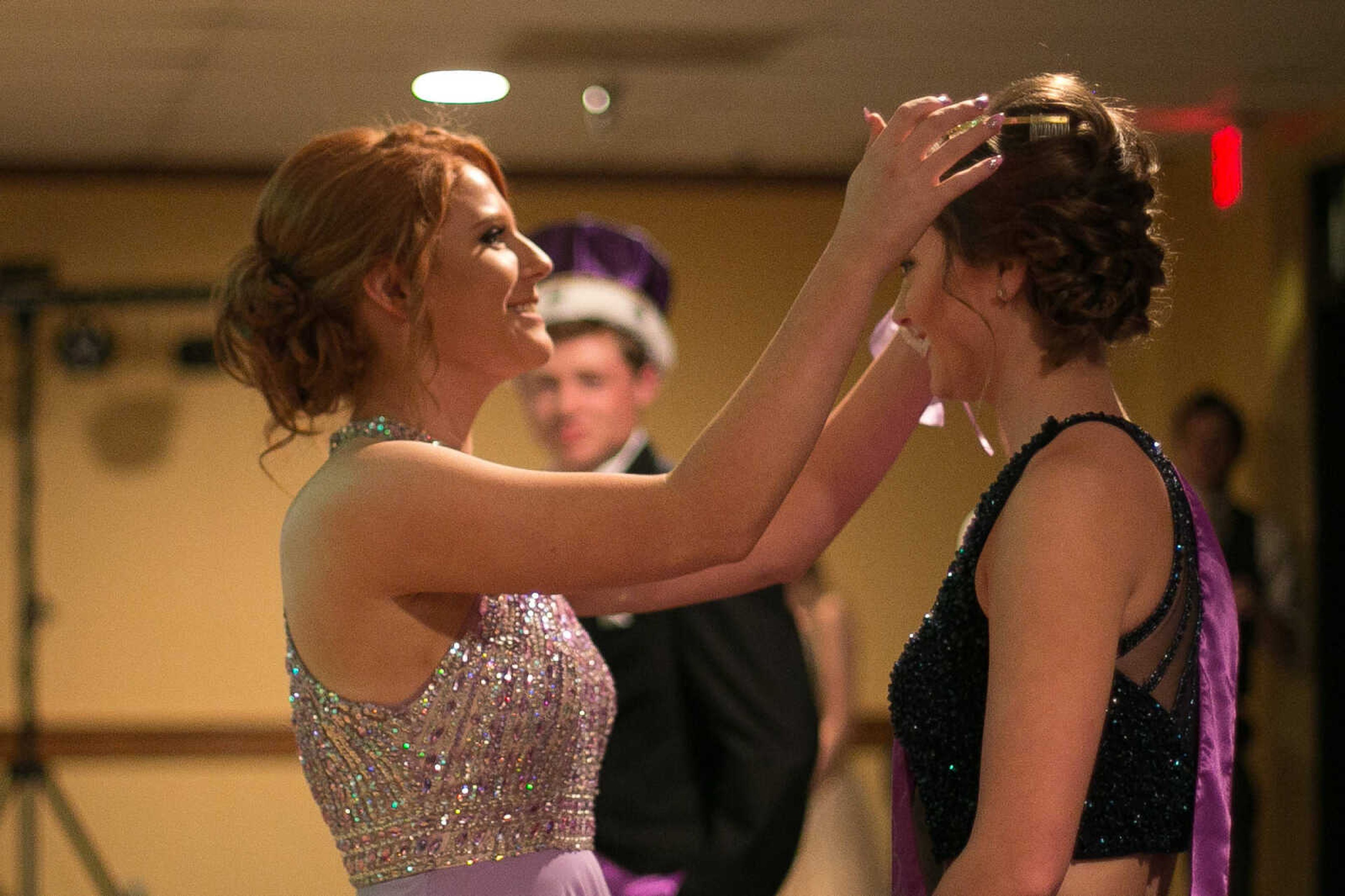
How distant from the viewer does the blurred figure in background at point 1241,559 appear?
192 inches

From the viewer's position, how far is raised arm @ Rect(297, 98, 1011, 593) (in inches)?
51.6

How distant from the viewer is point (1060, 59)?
416 cm

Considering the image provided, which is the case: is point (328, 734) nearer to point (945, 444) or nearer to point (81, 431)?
point (945, 444)

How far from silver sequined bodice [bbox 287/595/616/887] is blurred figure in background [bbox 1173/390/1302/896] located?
11.7 ft

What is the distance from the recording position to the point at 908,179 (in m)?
1.30

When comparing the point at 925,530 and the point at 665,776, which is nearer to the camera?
the point at 665,776

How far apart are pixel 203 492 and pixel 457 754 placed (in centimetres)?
463

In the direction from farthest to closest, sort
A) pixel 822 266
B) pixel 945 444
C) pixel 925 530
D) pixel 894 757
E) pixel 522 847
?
pixel 925 530, pixel 945 444, pixel 522 847, pixel 894 757, pixel 822 266

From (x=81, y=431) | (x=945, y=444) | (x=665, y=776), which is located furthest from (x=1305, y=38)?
(x=81, y=431)

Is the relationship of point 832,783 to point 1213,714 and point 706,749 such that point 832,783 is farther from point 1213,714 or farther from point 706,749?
point 1213,714

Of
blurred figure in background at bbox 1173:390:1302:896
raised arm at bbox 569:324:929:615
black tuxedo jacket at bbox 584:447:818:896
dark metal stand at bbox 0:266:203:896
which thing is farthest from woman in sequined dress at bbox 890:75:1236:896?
dark metal stand at bbox 0:266:203:896

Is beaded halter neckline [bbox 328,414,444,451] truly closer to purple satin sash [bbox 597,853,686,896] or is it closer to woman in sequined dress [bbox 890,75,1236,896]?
woman in sequined dress [bbox 890,75,1236,896]

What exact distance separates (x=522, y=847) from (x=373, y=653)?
0.28 meters

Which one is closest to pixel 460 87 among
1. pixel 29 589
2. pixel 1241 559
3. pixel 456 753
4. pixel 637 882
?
pixel 29 589
